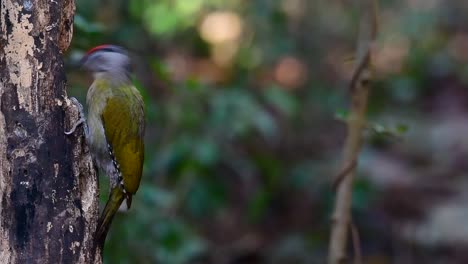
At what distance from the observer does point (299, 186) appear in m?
7.47

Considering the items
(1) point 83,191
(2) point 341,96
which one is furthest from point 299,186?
(1) point 83,191

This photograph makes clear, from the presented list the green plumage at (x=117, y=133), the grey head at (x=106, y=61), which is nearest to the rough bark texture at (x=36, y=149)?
the green plumage at (x=117, y=133)

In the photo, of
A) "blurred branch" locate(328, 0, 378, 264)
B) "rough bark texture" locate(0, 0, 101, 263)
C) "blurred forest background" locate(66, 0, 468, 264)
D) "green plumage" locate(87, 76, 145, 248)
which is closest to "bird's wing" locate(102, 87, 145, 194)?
"green plumage" locate(87, 76, 145, 248)

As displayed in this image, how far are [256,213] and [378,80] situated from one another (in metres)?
4.38

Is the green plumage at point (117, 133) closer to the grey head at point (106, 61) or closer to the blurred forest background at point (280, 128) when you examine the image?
the grey head at point (106, 61)

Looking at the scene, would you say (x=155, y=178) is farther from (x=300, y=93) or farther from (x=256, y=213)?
(x=300, y=93)

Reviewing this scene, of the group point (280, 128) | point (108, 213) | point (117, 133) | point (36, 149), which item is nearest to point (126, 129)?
point (117, 133)

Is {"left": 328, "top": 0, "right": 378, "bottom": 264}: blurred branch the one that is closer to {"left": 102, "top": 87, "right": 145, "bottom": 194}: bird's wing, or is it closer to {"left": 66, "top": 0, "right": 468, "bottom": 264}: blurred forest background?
{"left": 66, "top": 0, "right": 468, "bottom": 264}: blurred forest background

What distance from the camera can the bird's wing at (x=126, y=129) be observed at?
389 centimetres

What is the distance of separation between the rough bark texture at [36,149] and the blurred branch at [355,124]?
63.1 inches

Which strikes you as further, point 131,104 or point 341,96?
point 341,96

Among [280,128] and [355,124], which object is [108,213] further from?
[280,128]

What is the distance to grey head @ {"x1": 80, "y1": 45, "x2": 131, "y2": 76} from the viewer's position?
4191 millimetres

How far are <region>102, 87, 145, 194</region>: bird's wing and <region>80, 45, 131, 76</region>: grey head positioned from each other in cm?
18
